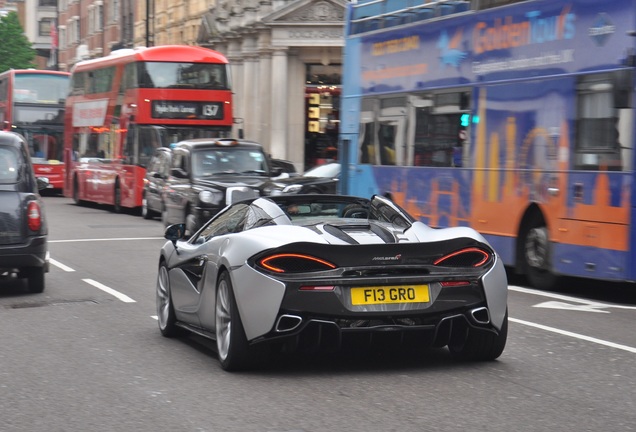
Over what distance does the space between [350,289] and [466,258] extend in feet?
2.69

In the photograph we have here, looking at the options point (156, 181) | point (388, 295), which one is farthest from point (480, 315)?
point (156, 181)

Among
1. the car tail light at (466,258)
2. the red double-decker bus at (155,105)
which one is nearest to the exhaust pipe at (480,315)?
the car tail light at (466,258)

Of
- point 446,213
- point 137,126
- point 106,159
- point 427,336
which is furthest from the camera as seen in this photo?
point 106,159

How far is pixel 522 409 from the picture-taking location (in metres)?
7.25

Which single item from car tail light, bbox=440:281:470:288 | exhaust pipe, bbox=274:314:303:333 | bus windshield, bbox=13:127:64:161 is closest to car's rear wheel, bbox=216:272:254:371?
exhaust pipe, bbox=274:314:303:333

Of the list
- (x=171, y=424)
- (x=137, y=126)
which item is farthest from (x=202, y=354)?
(x=137, y=126)

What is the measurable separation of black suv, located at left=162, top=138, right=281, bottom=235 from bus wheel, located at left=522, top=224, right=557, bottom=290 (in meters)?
7.84

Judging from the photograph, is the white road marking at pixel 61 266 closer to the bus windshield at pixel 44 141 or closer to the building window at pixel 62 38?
the bus windshield at pixel 44 141

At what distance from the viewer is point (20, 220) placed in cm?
1395

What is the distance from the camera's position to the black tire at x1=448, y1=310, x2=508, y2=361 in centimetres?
880

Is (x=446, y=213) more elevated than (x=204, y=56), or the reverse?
(x=204, y=56)

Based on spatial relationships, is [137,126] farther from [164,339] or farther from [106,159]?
[164,339]

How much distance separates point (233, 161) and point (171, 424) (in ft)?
56.8

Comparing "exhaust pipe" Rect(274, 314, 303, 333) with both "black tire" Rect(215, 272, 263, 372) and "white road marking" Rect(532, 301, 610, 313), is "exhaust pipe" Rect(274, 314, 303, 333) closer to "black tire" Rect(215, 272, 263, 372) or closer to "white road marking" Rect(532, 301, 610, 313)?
"black tire" Rect(215, 272, 263, 372)
